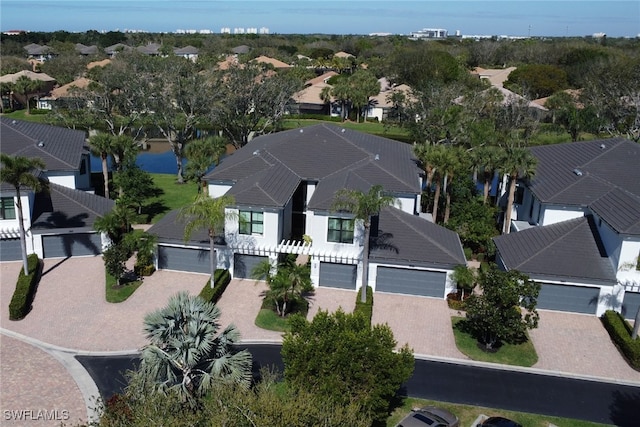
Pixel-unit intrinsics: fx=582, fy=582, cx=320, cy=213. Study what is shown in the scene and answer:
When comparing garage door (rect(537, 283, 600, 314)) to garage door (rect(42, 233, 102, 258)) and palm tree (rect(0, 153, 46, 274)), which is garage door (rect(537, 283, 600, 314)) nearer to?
garage door (rect(42, 233, 102, 258))

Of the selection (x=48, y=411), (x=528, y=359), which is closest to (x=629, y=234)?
(x=528, y=359)

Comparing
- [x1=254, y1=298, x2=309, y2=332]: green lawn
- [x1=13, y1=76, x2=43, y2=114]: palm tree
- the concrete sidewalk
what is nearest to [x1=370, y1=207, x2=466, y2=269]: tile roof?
the concrete sidewalk

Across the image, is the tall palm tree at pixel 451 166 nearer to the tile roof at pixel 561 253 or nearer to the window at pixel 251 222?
the tile roof at pixel 561 253

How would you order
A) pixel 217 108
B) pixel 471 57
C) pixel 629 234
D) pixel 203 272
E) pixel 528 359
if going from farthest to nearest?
pixel 471 57
pixel 217 108
pixel 203 272
pixel 629 234
pixel 528 359

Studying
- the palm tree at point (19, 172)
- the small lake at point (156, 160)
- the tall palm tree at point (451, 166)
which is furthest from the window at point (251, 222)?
the small lake at point (156, 160)

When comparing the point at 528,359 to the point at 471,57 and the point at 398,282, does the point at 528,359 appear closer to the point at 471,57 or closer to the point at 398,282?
the point at 398,282
